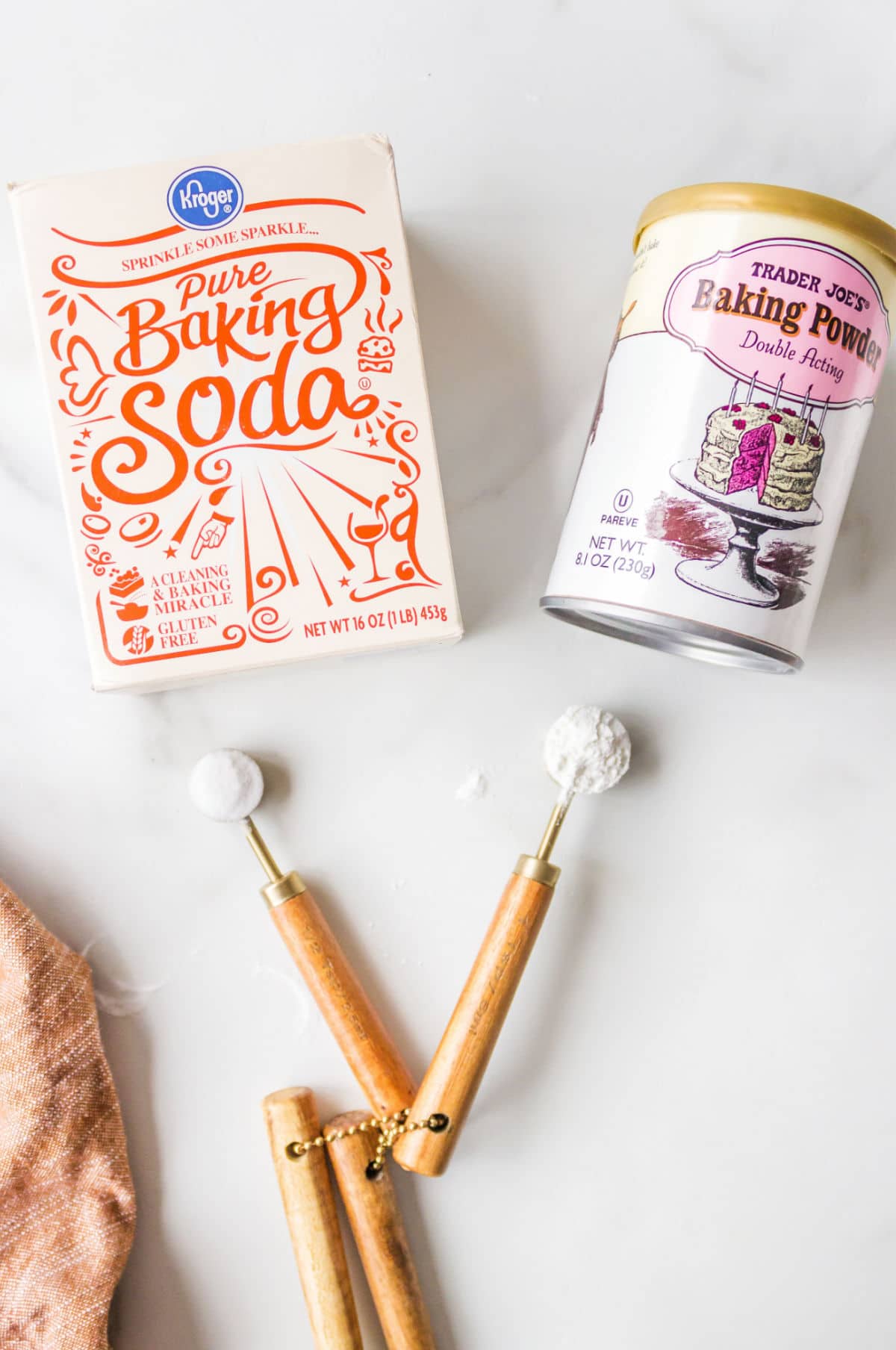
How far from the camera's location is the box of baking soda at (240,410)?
52 cm

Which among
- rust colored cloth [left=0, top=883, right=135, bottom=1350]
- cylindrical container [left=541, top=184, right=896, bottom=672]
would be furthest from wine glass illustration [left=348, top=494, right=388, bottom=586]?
rust colored cloth [left=0, top=883, right=135, bottom=1350]

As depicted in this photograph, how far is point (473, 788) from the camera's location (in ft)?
2.00

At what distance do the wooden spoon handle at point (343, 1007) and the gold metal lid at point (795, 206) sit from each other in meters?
0.43

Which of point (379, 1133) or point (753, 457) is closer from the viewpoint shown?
point (753, 457)

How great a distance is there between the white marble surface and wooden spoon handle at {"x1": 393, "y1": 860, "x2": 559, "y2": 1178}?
2.0 inches

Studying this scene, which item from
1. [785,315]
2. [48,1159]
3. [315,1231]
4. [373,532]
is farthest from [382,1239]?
[785,315]

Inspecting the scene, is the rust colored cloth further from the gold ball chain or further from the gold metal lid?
the gold metal lid

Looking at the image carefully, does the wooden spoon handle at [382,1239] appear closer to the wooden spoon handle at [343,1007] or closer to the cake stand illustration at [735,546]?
the wooden spoon handle at [343,1007]

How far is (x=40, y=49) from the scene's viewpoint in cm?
60

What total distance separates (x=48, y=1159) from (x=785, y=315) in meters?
0.61

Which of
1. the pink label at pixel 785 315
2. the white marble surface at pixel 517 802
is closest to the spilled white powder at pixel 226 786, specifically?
the white marble surface at pixel 517 802

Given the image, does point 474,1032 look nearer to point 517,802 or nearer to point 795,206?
point 517,802

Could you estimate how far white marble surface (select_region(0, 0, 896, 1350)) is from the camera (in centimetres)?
60

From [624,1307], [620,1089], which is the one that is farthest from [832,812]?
[624,1307]
